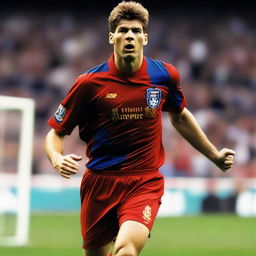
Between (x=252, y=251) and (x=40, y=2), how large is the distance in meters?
14.9

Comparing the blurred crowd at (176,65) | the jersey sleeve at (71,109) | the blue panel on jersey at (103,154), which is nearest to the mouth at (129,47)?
the jersey sleeve at (71,109)

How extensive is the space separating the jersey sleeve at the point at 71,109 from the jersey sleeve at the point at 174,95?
683 millimetres

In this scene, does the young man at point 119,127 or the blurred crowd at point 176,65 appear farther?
the blurred crowd at point 176,65

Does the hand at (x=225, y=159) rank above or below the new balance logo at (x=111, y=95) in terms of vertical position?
below

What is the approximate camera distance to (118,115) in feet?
19.7

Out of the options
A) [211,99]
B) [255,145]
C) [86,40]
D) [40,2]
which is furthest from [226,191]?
[40,2]

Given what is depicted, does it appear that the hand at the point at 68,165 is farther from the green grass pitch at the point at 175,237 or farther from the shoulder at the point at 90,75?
the green grass pitch at the point at 175,237

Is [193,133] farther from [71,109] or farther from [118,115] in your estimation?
[71,109]

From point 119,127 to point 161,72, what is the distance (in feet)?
1.82

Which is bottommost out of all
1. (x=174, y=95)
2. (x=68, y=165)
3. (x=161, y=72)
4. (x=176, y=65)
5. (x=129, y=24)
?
(x=68, y=165)

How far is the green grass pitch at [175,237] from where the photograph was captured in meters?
11.3

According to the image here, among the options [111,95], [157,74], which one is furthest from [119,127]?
[157,74]

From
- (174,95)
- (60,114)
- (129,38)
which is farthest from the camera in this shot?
(174,95)

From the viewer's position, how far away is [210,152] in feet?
21.3
